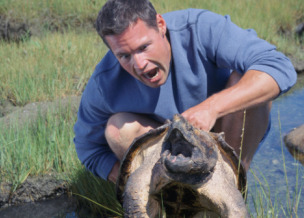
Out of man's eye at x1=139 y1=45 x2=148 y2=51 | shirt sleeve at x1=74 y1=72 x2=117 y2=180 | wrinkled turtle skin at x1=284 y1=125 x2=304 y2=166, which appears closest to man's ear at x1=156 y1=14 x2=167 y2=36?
man's eye at x1=139 y1=45 x2=148 y2=51

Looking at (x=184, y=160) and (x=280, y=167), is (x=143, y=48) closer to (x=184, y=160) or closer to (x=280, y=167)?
(x=184, y=160)

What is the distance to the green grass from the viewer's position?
2842 mm

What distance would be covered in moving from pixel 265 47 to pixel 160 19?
555 mm

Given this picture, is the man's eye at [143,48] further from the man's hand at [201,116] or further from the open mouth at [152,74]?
the man's hand at [201,116]

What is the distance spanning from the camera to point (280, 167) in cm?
320

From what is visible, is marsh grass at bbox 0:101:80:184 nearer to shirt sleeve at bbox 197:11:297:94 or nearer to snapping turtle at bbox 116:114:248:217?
snapping turtle at bbox 116:114:248:217

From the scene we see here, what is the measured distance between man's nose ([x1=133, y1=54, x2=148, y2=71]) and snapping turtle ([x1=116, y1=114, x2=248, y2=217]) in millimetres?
354

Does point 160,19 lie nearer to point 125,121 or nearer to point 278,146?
point 125,121

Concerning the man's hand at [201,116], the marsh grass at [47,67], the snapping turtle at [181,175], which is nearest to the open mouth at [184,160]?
the snapping turtle at [181,175]

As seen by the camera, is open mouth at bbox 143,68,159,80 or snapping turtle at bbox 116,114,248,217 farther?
open mouth at bbox 143,68,159,80

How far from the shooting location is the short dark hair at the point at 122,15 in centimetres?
210

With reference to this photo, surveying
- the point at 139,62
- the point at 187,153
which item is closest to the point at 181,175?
the point at 187,153

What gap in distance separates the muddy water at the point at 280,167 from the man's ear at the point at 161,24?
74 cm

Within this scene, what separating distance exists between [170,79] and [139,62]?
304 mm
